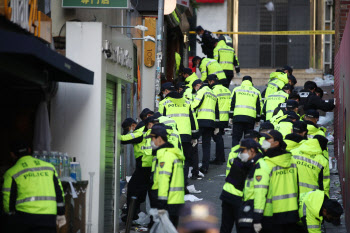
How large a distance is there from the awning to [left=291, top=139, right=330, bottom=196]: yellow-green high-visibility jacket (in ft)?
11.0

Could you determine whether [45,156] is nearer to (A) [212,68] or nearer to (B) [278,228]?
(B) [278,228]

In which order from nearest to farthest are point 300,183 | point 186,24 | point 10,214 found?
point 10,214 → point 300,183 → point 186,24

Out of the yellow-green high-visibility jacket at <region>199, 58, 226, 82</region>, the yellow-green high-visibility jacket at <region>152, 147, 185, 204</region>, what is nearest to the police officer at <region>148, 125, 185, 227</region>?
the yellow-green high-visibility jacket at <region>152, 147, 185, 204</region>

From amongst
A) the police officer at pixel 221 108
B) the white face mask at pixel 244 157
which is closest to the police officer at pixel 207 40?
the police officer at pixel 221 108

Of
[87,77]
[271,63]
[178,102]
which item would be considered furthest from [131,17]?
[271,63]

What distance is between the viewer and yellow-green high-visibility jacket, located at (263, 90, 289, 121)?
19.3 meters

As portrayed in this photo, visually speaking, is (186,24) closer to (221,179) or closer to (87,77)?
(221,179)

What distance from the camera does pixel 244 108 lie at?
18.8 m

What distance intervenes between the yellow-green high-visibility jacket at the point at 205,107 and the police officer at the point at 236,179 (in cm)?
663

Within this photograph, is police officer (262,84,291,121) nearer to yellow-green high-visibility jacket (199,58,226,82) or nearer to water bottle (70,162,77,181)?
yellow-green high-visibility jacket (199,58,226,82)

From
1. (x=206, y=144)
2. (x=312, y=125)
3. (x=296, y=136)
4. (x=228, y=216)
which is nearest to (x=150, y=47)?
(x=206, y=144)

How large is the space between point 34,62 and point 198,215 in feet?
14.8

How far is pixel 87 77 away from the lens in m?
11.8

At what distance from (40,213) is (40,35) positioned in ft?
9.77
